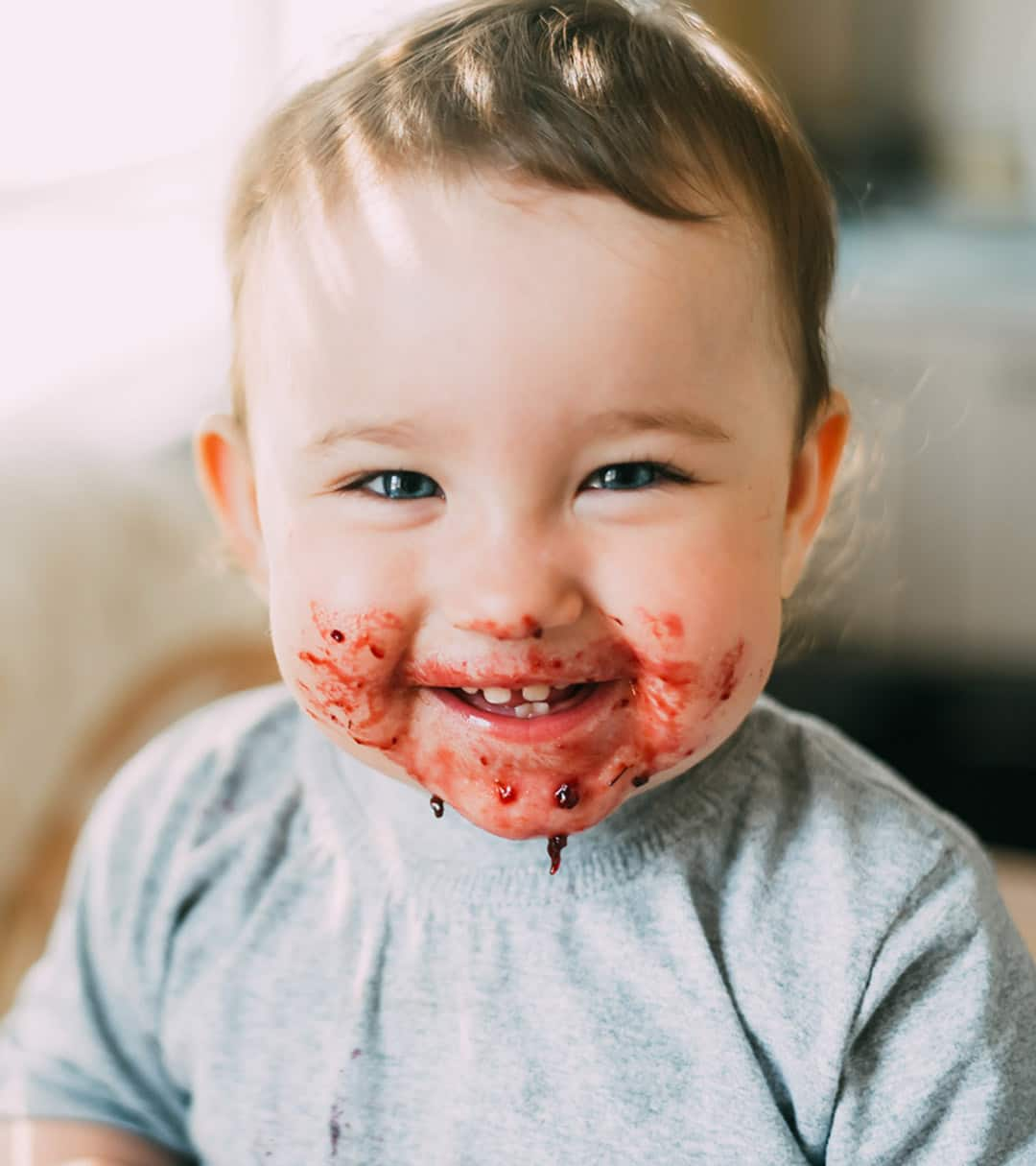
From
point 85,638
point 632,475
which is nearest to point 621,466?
point 632,475

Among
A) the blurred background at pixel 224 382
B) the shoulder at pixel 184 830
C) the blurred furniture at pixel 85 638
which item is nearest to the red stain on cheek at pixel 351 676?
the shoulder at pixel 184 830

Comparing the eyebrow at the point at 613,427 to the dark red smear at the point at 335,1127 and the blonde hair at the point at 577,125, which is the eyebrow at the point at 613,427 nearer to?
the blonde hair at the point at 577,125

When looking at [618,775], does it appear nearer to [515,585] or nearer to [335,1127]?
[515,585]

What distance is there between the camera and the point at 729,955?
0.79m

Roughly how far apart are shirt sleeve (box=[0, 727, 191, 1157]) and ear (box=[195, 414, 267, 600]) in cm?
22

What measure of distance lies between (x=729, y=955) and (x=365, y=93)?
497 millimetres

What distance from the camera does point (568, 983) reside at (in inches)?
31.5

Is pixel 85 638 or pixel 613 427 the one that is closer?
pixel 613 427

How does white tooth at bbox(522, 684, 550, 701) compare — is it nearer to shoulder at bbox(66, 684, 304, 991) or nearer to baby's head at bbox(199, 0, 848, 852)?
baby's head at bbox(199, 0, 848, 852)

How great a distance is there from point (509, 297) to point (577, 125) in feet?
0.30

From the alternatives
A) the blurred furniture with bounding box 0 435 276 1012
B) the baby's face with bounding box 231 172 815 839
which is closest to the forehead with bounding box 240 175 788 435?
the baby's face with bounding box 231 172 815 839

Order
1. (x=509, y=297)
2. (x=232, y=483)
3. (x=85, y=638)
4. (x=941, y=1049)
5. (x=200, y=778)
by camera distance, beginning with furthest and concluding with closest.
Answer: (x=85, y=638)
(x=200, y=778)
(x=232, y=483)
(x=941, y=1049)
(x=509, y=297)

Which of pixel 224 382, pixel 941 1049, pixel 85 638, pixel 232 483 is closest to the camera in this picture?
pixel 941 1049

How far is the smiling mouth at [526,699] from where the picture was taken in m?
0.69
